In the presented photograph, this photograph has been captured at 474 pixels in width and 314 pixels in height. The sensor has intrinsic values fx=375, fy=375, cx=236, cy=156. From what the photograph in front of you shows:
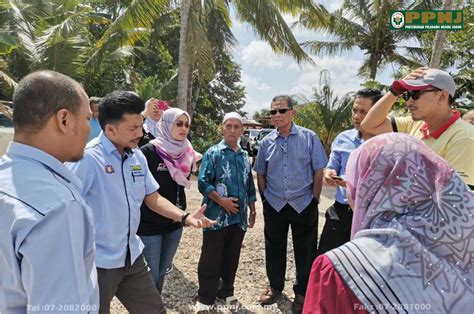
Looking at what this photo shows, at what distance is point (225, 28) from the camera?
576 inches

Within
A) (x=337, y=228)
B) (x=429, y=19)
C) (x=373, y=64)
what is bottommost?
(x=337, y=228)

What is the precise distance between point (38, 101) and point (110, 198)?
0.98 meters

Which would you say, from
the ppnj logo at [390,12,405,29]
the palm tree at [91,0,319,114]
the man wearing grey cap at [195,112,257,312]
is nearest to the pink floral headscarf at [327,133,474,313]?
the man wearing grey cap at [195,112,257,312]

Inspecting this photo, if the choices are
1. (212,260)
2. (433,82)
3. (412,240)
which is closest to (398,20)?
(433,82)

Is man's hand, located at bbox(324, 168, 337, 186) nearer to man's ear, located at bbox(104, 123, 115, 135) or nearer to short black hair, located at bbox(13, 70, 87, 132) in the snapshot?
man's ear, located at bbox(104, 123, 115, 135)

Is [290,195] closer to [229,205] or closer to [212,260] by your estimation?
[229,205]

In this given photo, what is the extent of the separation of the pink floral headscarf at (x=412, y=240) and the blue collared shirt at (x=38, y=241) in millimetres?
793

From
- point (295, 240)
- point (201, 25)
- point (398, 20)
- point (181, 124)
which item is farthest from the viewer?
Result: point (201, 25)

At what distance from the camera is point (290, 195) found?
3406 millimetres

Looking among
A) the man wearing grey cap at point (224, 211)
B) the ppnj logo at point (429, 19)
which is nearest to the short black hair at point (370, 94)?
the man wearing grey cap at point (224, 211)

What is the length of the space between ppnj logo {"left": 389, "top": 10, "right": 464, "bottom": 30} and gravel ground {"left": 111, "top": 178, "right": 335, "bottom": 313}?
5877 millimetres

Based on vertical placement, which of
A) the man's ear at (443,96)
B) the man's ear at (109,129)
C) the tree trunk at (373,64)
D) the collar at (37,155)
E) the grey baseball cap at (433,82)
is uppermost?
the tree trunk at (373,64)

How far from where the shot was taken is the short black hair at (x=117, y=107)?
218 cm

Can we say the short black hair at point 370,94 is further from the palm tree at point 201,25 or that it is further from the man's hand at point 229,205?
the palm tree at point 201,25
